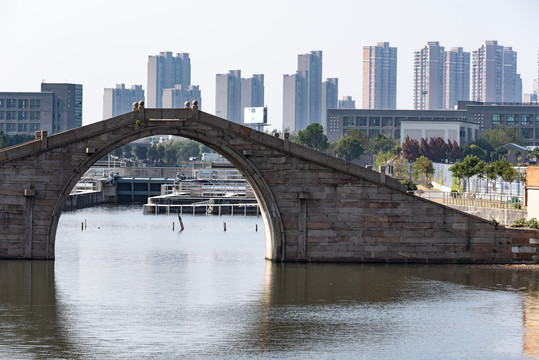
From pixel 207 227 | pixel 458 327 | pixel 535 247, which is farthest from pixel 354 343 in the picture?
pixel 207 227

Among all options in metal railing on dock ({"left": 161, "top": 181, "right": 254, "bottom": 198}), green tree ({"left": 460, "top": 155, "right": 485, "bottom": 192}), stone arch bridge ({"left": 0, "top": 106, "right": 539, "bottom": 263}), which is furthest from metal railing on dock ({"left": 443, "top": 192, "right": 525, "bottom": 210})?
metal railing on dock ({"left": 161, "top": 181, "right": 254, "bottom": 198})

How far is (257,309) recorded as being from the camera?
46.9 meters

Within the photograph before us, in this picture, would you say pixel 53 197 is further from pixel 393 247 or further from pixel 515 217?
pixel 515 217

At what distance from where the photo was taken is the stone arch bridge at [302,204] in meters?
56.3

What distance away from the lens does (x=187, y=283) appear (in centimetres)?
5494

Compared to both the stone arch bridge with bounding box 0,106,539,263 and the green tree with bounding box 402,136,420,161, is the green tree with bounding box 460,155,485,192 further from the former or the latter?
the green tree with bounding box 402,136,420,161

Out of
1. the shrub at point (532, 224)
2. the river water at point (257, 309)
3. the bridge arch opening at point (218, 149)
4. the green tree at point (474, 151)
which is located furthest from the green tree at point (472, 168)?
the green tree at point (474, 151)

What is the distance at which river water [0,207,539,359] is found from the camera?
127ft

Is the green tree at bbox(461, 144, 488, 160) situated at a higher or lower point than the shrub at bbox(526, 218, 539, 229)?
higher

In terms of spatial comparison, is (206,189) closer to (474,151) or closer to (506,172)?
(506,172)

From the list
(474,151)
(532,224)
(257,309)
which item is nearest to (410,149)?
(474,151)

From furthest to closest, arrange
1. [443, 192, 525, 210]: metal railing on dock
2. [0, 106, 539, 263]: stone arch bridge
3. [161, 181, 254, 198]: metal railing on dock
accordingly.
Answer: [161, 181, 254, 198]: metal railing on dock
[443, 192, 525, 210]: metal railing on dock
[0, 106, 539, 263]: stone arch bridge

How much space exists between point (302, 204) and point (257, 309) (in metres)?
11.2

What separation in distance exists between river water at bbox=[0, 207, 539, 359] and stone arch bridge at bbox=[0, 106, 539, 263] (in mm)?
1141
